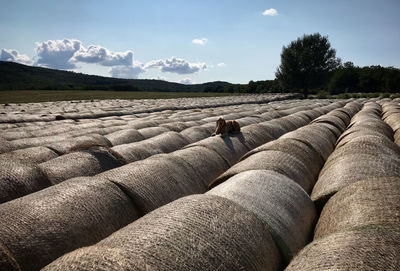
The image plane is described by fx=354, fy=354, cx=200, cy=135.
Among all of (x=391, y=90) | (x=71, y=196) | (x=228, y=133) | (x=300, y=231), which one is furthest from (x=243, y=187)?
(x=391, y=90)

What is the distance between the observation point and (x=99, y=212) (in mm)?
3664

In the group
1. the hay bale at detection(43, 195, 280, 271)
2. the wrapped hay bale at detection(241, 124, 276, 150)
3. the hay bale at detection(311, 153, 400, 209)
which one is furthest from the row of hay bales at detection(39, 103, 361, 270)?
the wrapped hay bale at detection(241, 124, 276, 150)

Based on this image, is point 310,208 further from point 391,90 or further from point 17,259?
point 391,90

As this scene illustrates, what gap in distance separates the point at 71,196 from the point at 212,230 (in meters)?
1.67

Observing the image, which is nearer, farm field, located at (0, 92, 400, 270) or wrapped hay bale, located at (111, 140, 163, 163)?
farm field, located at (0, 92, 400, 270)

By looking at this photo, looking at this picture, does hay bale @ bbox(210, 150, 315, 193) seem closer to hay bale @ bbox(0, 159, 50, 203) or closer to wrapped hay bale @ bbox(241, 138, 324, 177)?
wrapped hay bale @ bbox(241, 138, 324, 177)

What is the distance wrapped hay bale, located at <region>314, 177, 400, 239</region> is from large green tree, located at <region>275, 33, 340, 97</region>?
6331 centimetres

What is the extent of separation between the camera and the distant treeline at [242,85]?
7225 centimetres

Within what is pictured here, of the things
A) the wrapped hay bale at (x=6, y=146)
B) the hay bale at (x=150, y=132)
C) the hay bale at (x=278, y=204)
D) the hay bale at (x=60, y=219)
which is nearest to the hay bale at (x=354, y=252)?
the hay bale at (x=278, y=204)

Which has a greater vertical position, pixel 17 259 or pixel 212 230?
pixel 212 230

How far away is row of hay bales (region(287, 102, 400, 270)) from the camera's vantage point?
2.35m

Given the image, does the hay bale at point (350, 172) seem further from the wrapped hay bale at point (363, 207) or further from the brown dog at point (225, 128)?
the brown dog at point (225, 128)

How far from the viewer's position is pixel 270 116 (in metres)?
14.9

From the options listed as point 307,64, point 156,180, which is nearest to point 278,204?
point 156,180
